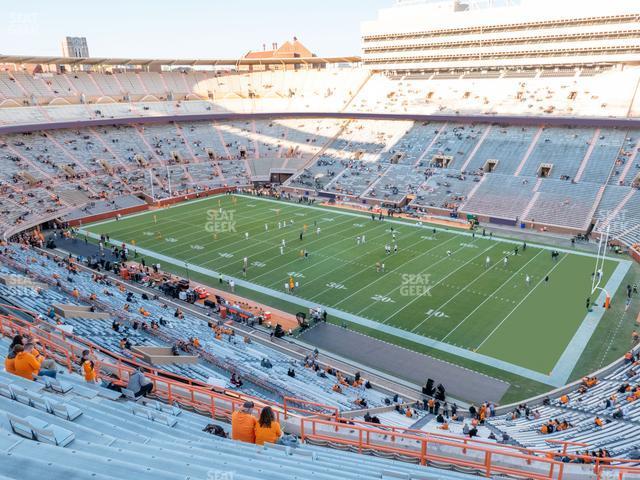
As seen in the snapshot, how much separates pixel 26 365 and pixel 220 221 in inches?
1377

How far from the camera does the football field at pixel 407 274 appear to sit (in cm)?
2247

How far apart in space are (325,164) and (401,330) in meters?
37.2

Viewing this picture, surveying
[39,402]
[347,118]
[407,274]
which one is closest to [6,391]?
[39,402]

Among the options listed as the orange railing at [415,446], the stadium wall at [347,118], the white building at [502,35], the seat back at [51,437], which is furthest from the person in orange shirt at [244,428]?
the white building at [502,35]

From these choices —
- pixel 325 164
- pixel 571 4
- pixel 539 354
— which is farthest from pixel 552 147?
pixel 539 354

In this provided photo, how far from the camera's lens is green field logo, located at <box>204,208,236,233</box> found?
39.8 m

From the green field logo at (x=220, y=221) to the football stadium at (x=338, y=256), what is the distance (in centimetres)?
34

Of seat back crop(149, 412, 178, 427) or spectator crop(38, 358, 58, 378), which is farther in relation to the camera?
spectator crop(38, 358, 58, 378)

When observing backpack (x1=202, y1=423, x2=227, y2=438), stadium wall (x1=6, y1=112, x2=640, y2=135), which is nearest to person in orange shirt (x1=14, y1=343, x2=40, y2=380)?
backpack (x1=202, y1=423, x2=227, y2=438)

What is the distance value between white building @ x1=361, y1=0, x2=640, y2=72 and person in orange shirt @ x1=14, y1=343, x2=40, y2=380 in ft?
210

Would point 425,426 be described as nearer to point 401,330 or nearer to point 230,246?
point 401,330

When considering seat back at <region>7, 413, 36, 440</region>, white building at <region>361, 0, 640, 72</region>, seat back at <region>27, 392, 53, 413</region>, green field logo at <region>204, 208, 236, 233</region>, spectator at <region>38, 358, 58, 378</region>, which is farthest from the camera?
white building at <region>361, 0, 640, 72</region>

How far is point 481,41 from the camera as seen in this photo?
63.3 meters

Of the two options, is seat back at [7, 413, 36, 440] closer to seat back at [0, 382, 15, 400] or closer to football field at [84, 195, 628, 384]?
seat back at [0, 382, 15, 400]
